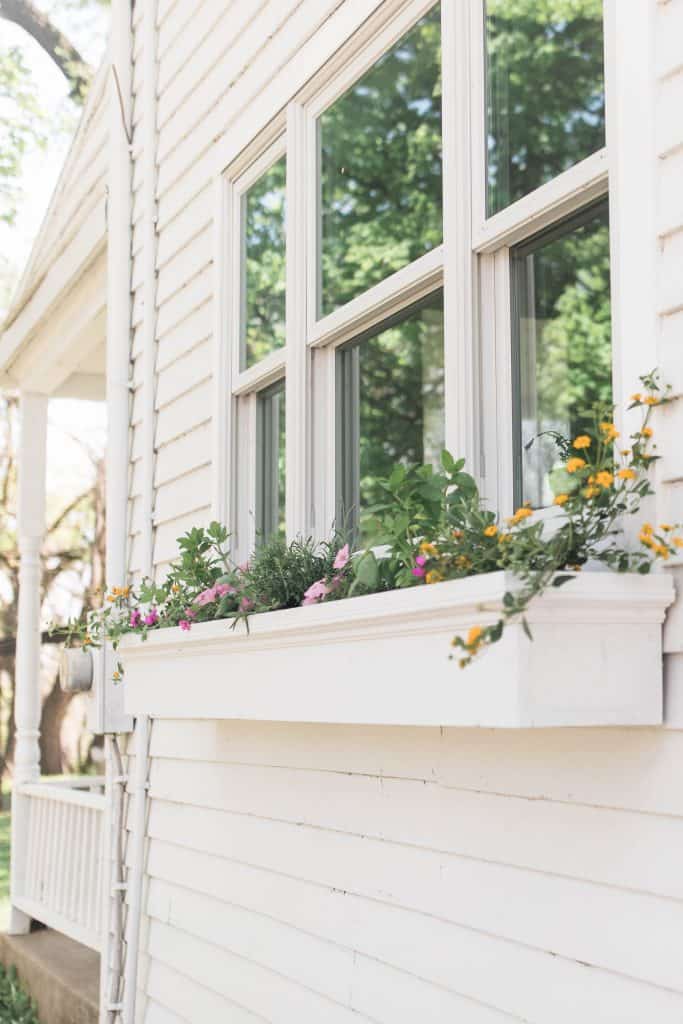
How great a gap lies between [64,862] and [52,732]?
961 cm

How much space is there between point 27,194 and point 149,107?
1277 centimetres

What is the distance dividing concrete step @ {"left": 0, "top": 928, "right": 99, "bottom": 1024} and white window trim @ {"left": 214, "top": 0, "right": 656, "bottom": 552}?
7.54ft

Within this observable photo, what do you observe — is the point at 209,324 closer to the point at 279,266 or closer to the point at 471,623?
the point at 279,266

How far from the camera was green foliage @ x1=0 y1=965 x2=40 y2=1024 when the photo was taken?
5326 mm

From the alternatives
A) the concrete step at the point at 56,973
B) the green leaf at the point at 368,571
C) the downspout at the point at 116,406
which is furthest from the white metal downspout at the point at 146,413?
the green leaf at the point at 368,571

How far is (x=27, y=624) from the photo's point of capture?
6.55m

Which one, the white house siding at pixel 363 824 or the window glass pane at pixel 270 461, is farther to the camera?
the window glass pane at pixel 270 461

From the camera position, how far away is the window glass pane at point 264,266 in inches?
138

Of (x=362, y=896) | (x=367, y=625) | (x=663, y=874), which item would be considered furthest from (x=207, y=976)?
(x=663, y=874)

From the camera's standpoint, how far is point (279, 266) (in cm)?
356

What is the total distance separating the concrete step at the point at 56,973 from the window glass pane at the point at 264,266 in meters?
2.61

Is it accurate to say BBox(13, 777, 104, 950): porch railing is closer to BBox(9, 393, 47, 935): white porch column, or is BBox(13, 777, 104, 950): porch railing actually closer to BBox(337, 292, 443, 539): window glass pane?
BBox(9, 393, 47, 935): white porch column

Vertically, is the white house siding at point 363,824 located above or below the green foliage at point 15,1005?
above

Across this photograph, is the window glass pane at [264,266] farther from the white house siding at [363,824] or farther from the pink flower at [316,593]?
the pink flower at [316,593]
